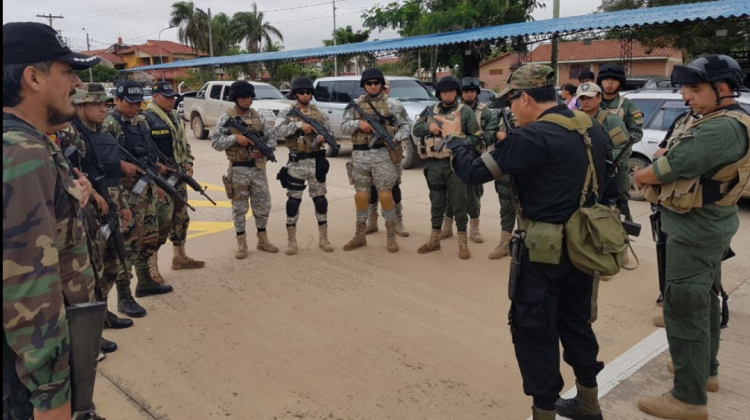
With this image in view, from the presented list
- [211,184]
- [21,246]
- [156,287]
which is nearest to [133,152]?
[156,287]

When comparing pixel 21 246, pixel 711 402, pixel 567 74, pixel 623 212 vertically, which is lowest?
pixel 711 402

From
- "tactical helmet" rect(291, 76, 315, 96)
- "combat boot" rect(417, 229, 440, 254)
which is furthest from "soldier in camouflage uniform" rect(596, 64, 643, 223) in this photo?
"tactical helmet" rect(291, 76, 315, 96)

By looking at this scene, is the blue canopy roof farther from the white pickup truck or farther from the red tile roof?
the red tile roof

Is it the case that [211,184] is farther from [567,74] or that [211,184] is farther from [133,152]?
[567,74]

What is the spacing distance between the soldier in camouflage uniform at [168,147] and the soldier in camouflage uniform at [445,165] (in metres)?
2.33

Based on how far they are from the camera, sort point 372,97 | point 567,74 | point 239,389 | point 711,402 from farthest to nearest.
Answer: point 567,74, point 372,97, point 239,389, point 711,402

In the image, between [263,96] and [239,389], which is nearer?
[239,389]

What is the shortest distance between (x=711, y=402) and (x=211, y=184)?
8.30 m

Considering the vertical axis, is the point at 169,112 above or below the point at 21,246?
above

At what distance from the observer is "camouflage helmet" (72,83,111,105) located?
3.58 meters

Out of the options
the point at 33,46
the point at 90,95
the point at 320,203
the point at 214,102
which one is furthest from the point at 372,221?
the point at 214,102

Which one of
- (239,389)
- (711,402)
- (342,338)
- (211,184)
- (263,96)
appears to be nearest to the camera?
(711,402)

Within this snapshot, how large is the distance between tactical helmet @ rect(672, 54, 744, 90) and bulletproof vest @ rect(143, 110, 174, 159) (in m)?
4.03

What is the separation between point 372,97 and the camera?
18.3 ft
